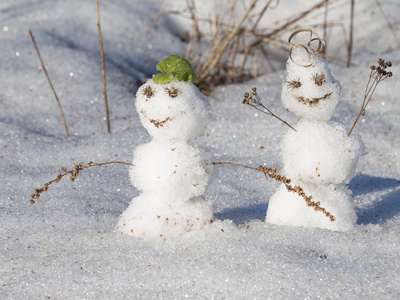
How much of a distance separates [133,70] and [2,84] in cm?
85

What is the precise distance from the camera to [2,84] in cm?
329

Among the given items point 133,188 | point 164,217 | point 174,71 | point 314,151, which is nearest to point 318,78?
point 314,151

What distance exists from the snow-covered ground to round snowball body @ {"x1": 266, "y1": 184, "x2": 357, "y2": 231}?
1.9 inches

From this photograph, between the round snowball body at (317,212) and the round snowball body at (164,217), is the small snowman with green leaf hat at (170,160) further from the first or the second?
the round snowball body at (317,212)

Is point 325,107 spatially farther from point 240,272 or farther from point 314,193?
point 240,272

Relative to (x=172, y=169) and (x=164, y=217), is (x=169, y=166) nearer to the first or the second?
(x=172, y=169)

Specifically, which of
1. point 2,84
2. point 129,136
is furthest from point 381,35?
point 2,84

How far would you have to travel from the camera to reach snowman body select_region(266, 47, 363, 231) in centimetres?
176

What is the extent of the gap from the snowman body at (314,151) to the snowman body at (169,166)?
27cm

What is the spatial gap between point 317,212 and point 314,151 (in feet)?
0.72

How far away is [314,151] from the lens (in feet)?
5.91

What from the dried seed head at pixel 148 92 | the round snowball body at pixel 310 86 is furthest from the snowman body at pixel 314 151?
the dried seed head at pixel 148 92

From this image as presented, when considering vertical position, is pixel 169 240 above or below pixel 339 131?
below

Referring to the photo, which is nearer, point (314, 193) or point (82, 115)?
point (314, 193)
